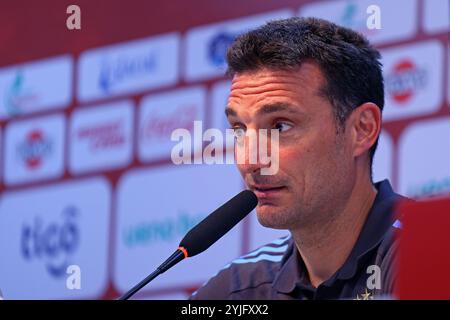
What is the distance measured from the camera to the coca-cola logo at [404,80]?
2.43 metres

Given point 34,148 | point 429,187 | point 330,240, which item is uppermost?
point 34,148

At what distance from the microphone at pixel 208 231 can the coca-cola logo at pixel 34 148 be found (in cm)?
132

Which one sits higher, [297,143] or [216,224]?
[297,143]

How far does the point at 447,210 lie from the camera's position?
1030 mm

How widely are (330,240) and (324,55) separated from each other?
0.35m

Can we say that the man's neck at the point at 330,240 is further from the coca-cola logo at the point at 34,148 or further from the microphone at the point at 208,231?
the coca-cola logo at the point at 34,148

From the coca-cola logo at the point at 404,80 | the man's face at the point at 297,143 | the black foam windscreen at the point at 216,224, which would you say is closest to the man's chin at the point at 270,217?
the man's face at the point at 297,143

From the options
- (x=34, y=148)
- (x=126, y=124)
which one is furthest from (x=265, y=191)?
(x=34, y=148)

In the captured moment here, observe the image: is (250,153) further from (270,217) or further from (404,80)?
(404,80)

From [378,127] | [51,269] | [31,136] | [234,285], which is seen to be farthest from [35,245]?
[378,127]

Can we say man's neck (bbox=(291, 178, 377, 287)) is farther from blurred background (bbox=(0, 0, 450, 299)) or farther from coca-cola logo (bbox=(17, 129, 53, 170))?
coca-cola logo (bbox=(17, 129, 53, 170))

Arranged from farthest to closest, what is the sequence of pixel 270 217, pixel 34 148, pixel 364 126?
1. pixel 34 148
2. pixel 364 126
3. pixel 270 217

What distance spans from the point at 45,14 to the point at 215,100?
1.93 feet

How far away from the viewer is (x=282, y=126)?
6.49ft
